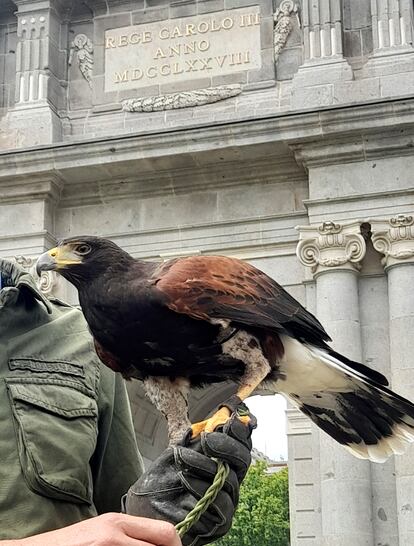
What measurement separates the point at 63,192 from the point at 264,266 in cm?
304

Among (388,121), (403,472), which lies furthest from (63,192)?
(403,472)

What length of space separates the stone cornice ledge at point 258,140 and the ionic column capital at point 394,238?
88 cm

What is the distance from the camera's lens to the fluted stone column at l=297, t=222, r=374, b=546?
12.2 meters

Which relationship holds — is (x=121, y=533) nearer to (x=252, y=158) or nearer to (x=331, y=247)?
(x=331, y=247)

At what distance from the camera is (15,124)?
1527 centimetres

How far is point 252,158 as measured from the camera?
45.8 ft

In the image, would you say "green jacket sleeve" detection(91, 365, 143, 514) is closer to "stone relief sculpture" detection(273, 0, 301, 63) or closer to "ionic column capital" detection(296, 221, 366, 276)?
"ionic column capital" detection(296, 221, 366, 276)

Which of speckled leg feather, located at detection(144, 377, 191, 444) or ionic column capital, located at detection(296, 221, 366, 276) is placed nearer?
speckled leg feather, located at detection(144, 377, 191, 444)

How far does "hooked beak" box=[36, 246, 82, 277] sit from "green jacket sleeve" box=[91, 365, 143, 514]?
481 mm

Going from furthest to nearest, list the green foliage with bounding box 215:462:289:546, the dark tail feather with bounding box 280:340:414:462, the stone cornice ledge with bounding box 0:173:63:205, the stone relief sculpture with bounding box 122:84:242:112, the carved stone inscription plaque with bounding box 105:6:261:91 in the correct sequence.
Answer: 1. the green foliage with bounding box 215:462:289:546
2. the carved stone inscription plaque with bounding box 105:6:261:91
3. the stone relief sculpture with bounding box 122:84:242:112
4. the stone cornice ledge with bounding box 0:173:63:205
5. the dark tail feather with bounding box 280:340:414:462

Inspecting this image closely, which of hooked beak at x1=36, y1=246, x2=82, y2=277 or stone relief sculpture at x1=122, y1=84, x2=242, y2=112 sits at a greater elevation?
stone relief sculpture at x1=122, y1=84, x2=242, y2=112

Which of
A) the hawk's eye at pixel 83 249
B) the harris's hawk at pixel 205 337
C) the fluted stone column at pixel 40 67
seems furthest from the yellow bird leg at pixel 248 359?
the fluted stone column at pixel 40 67

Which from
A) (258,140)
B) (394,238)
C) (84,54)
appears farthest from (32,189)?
(394,238)

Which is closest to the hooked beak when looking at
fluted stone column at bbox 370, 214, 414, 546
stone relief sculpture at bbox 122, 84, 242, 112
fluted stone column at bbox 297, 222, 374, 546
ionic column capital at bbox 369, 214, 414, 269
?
fluted stone column at bbox 297, 222, 374, 546
